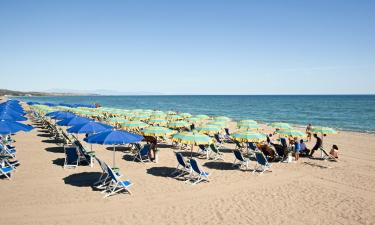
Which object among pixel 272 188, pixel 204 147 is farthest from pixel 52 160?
pixel 272 188

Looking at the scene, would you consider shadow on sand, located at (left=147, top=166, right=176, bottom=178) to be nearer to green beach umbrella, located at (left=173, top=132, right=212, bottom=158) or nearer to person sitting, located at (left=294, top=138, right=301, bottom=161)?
green beach umbrella, located at (left=173, top=132, right=212, bottom=158)

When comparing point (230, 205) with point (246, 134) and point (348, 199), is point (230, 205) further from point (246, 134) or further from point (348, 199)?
point (246, 134)

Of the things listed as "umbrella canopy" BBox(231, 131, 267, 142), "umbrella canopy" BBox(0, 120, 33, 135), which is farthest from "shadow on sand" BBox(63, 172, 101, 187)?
"umbrella canopy" BBox(231, 131, 267, 142)

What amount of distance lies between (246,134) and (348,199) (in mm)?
4195

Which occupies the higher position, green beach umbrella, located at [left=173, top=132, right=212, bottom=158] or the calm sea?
green beach umbrella, located at [left=173, top=132, right=212, bottom=158]

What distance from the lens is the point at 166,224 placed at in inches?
251

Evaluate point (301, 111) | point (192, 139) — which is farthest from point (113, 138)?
point (301, 111)

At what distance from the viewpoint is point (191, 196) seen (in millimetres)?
8172

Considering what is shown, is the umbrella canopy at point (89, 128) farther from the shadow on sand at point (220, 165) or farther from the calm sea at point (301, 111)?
the calm sea at point (301, 111)

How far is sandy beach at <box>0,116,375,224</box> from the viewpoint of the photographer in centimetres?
673

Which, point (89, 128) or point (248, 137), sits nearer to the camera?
point (89, 128)

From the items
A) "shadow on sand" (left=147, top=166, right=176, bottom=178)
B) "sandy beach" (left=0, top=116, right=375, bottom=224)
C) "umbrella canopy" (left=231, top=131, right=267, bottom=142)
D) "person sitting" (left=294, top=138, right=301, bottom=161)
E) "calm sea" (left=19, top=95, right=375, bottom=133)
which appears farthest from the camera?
"calm sea" (left=19, top=95, right=375, bottom=133)

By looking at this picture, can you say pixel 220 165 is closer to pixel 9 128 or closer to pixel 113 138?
pixel 113 138

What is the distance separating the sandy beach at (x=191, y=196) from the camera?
6.73m
